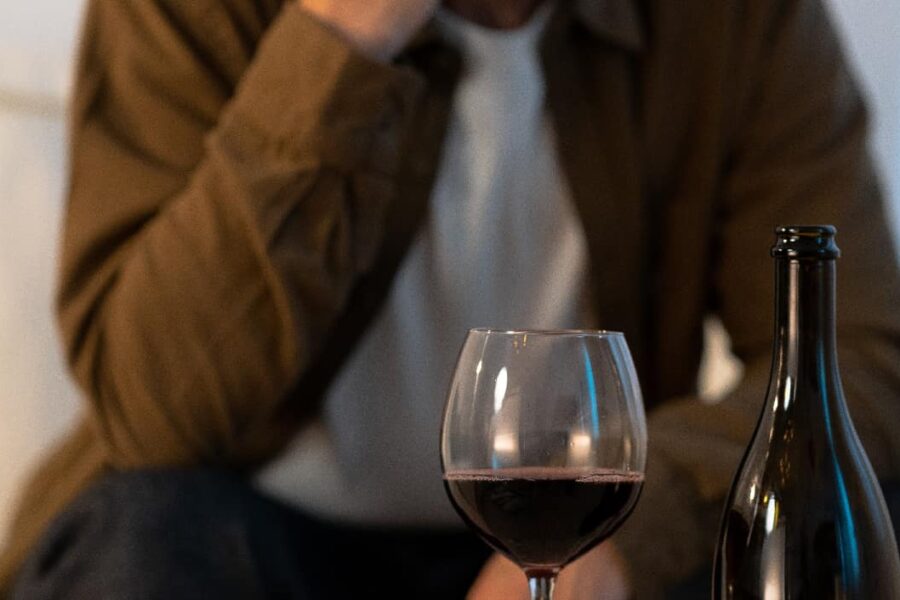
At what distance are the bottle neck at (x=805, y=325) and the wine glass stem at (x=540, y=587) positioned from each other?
149 millimetres

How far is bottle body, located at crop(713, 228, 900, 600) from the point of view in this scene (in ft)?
1.96

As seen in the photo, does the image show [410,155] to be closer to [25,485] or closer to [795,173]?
[795,173]

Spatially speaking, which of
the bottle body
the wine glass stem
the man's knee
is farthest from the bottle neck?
the man's knee

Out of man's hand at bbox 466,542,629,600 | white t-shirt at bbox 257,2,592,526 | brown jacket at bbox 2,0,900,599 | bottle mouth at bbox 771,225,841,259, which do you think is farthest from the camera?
white t-shirt at bbox 257,2,592,526

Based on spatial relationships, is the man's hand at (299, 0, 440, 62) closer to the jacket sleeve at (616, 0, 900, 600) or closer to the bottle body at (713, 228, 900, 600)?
the jacket sleeve at (616, 0, 900, 600)

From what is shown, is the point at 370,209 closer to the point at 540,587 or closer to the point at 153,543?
the point at 153,543

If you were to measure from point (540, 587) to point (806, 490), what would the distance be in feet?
0.46

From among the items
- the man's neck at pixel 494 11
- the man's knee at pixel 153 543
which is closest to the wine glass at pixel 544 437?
the man's knee at pixel 153 543

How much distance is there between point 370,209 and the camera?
1.10 metres

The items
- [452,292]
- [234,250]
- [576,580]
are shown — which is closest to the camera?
[576,580]

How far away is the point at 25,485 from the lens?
1.38 meters

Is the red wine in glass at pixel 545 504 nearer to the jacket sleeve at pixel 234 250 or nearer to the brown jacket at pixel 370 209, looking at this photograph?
the brown jacket at pixel 370 209

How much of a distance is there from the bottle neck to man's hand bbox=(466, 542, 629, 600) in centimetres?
21

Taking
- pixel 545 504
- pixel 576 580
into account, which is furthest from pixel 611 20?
pixel 545 504
